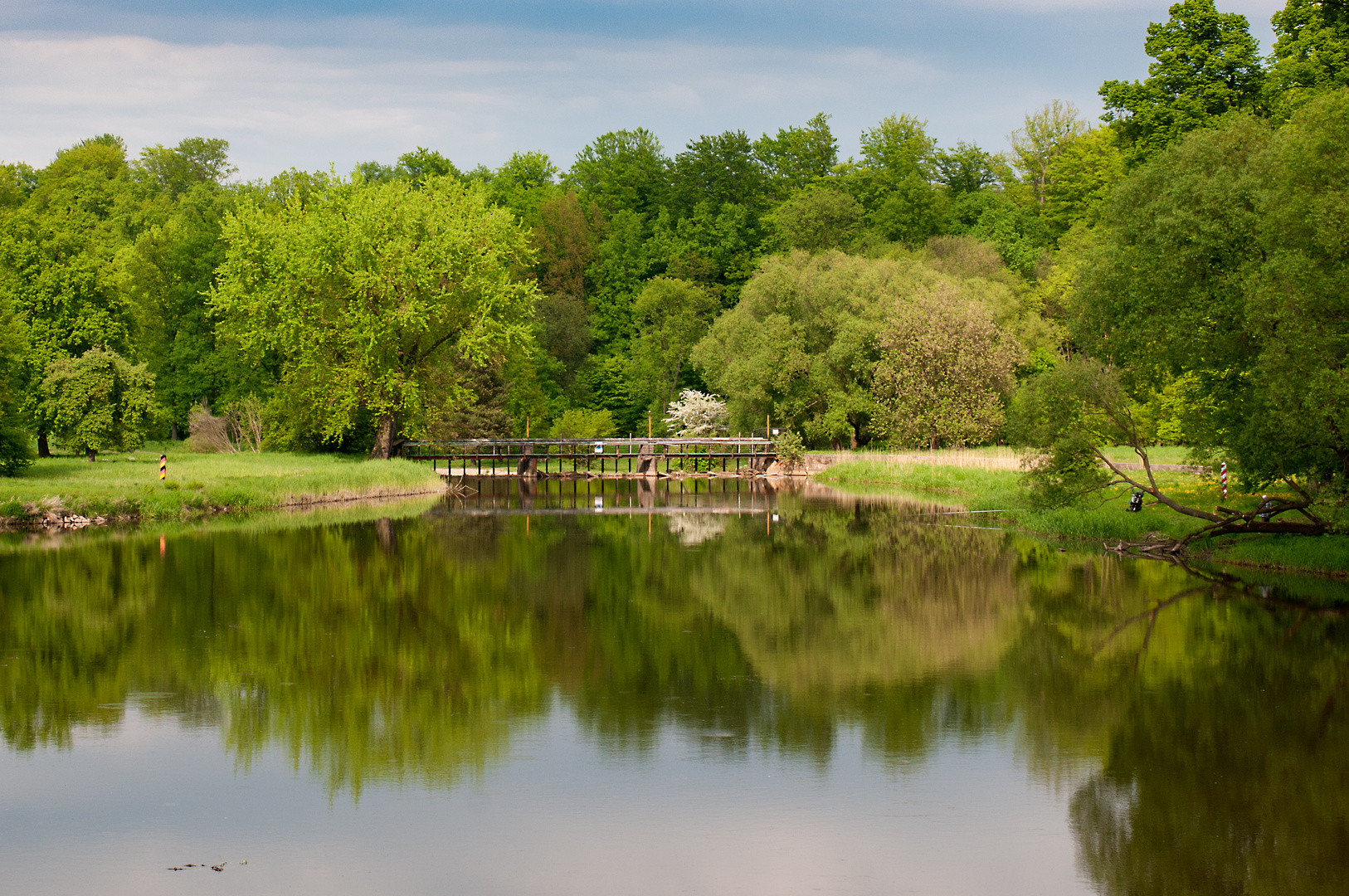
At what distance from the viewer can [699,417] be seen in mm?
74062

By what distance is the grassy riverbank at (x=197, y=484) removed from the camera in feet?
112

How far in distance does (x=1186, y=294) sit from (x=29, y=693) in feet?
77.7

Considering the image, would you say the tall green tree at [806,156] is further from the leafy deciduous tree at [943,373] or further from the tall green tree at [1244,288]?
the tall green tree at [1244,288]

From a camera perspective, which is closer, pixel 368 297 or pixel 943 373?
pixel 368 297

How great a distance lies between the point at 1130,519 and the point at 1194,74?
24043 millimetres

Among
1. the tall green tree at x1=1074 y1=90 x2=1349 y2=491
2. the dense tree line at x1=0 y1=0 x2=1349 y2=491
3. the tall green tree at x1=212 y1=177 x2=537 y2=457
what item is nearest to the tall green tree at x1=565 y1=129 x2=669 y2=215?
the dense tree line at x1=0 y1=0 x2=1349 y2=491

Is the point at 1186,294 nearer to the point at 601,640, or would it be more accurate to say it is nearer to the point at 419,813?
the point at 601,640

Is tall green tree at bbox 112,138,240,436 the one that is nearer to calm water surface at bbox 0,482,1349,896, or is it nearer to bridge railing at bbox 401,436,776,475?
bridge railing at bbox 401,436,776,475

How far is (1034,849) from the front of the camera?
9.96 m

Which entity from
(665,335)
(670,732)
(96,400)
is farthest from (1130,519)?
(665,335)

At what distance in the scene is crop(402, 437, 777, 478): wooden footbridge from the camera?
61.6 m

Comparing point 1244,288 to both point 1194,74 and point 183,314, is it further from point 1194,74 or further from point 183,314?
point 183,314

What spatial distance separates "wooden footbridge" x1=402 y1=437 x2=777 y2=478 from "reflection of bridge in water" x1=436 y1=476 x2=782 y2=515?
4.06 ft

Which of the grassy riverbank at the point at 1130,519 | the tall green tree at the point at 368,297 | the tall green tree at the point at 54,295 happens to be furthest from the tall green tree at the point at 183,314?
the grassy riverbank at the point at 1130,519
